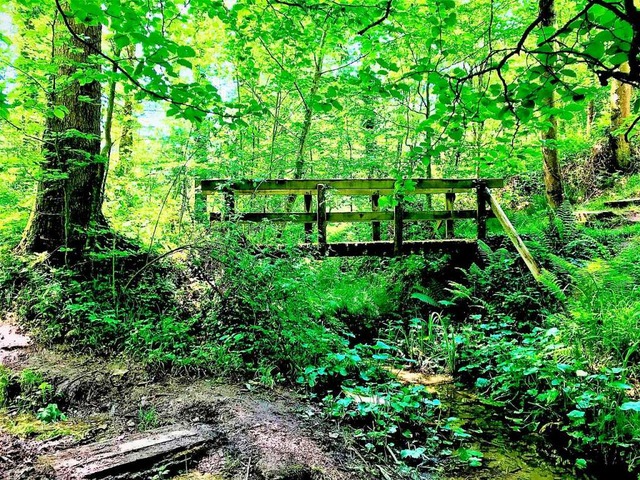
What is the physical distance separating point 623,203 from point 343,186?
6.12m

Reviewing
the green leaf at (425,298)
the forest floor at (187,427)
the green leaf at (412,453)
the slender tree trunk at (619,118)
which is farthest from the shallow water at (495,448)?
the slender tree trunk at (619,118)

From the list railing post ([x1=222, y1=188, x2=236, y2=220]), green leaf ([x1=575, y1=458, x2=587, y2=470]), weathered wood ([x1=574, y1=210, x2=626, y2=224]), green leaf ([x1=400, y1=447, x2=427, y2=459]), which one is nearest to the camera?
green leaf ([x1=400, y1=447, x2=427, y2=459])

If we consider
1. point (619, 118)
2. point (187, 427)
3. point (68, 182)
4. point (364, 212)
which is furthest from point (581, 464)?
point (619, 118)

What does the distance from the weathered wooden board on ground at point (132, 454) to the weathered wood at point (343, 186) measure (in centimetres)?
396

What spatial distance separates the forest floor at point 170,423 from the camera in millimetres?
2578

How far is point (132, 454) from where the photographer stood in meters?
2.57

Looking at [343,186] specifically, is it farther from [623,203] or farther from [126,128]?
[623,203]

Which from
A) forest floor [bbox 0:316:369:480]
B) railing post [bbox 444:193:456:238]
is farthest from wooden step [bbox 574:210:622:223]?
forest floor [bbox 0:316:369:480]

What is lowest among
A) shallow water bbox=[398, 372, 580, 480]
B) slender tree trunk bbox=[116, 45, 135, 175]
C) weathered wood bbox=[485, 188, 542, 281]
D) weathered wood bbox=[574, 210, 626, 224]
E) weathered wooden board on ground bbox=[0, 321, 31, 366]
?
shallow water bbox=[398, 372, 580, 480]

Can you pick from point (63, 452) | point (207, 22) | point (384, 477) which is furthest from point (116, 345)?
point (207, 22)

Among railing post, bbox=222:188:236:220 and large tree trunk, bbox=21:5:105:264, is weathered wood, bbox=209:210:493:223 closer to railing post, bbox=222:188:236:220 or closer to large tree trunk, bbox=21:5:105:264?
railing post, bbox=222:188:236:220

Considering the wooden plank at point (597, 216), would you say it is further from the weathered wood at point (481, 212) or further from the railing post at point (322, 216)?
the railing post at point (322, 216)

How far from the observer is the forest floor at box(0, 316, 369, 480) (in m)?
2.58

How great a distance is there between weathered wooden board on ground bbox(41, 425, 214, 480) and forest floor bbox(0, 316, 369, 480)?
0.11 feet
